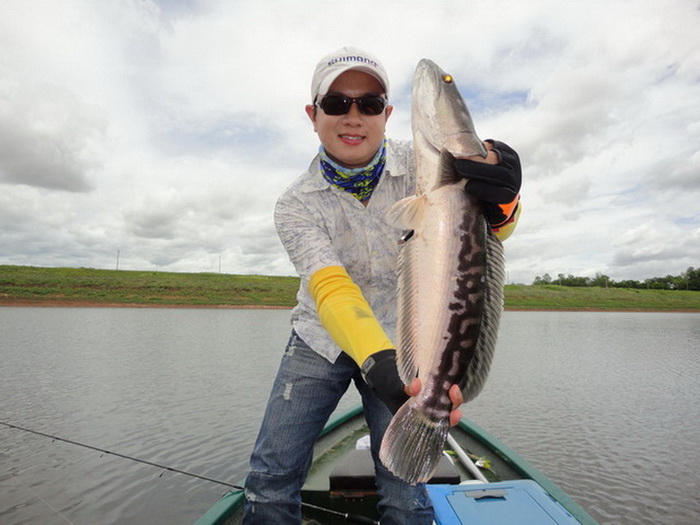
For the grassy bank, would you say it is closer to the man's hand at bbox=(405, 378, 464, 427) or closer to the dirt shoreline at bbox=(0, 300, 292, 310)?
the dirt shoreline at bbox=(0, 300, 292, 310)

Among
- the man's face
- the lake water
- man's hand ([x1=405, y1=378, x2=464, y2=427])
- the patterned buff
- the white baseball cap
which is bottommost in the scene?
the lake water

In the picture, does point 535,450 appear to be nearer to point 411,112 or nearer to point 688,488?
point 688,488

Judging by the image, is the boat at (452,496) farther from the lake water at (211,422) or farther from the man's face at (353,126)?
the lake water at (211,422)

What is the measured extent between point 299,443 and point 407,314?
1315 mm

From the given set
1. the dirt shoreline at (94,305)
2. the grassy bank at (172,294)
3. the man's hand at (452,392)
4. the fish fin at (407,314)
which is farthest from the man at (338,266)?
the grassy bank at (172,294)

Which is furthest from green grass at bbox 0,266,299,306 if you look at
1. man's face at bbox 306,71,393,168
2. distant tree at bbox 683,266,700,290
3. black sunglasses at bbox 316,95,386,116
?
distant tree at bbox 683,266,700,290

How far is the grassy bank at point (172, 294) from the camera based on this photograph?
49916 mm

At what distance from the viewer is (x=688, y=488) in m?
8.83

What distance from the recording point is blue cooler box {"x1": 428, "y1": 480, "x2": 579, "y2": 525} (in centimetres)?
350

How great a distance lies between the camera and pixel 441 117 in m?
2.41

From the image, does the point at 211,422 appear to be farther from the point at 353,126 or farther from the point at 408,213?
the point at 408,213

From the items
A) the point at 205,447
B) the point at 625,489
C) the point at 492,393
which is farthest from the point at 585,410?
the point at 205,447

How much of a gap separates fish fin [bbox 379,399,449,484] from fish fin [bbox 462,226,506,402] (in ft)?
0.82

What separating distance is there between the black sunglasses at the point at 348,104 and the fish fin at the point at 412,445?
1855 mm
